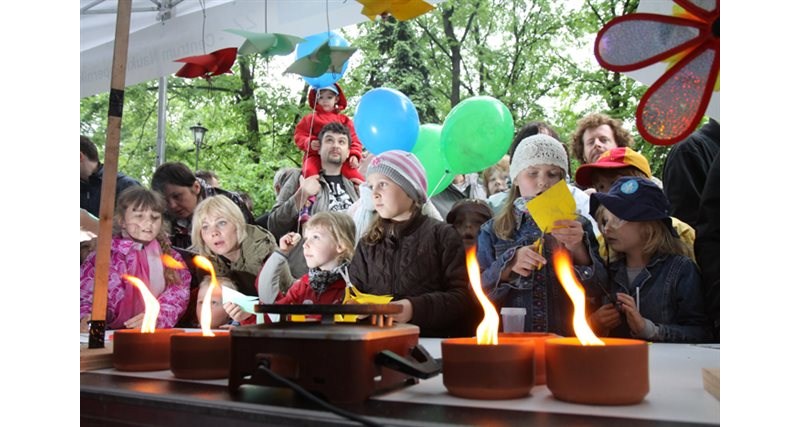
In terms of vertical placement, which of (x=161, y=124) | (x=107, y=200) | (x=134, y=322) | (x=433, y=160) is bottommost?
(x=134, y=322)

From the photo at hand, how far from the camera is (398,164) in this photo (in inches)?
79.2

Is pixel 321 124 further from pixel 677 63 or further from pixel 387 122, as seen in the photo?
pixel 677 63

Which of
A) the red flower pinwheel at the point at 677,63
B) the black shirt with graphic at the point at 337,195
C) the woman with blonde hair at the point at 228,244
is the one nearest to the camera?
the red flower pinwheel at the point at 677,63

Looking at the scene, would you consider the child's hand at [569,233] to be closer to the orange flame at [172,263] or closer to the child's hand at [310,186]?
the orange flame at [172,263]

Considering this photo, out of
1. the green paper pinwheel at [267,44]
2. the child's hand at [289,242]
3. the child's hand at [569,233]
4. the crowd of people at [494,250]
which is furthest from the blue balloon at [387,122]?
the child's hand at [569,233]

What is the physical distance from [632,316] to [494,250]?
1.94 ft

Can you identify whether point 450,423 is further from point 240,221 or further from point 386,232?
point 240,221

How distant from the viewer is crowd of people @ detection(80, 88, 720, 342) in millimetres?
1671

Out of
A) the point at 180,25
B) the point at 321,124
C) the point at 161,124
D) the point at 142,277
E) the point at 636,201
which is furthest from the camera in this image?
the point at 161,124

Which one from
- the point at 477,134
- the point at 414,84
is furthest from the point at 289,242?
the point at 414,84

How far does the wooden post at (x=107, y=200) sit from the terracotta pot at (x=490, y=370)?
59cm

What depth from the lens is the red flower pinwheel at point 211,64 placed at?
1981mm

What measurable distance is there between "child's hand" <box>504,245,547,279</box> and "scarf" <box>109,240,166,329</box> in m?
1.11

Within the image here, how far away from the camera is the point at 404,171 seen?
200 cm
